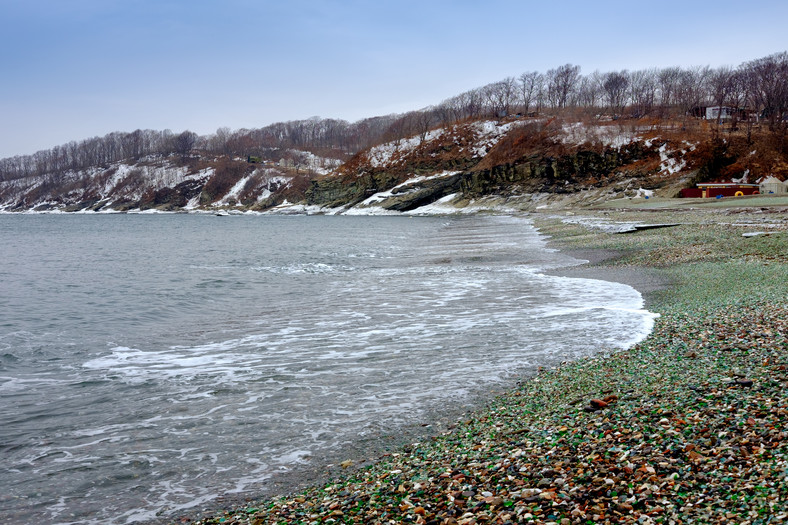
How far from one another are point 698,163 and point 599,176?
706 inches

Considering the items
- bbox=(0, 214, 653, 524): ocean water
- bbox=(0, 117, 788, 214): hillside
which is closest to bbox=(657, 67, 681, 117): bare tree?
bbox=(0, 117, 788, 214): hillside

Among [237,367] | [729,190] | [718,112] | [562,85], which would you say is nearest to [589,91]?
[562,85]

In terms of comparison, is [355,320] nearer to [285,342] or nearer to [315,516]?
[285,342]

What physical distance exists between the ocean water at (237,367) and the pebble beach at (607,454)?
919 millimetres

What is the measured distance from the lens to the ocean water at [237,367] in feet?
22.1

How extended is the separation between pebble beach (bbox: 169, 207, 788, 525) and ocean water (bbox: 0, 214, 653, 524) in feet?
3.02

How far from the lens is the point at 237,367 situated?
11.3 meters

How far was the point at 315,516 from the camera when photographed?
17.3 ft

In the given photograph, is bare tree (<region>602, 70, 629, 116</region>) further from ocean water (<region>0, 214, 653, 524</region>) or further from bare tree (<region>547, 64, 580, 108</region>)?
ocean water (<region>0, 214, 653, 524</region>)

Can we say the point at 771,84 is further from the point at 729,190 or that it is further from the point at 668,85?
the point at 729,190

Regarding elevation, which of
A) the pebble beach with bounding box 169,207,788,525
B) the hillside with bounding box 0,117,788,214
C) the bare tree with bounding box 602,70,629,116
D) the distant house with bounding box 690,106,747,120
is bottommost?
the pebble beach with bounding box 169,207,788,525

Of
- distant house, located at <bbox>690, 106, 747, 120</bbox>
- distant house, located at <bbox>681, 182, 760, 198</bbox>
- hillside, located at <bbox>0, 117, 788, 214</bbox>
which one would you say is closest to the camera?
distant house, located at <bbox>681, 182, 760, 198</bbox>

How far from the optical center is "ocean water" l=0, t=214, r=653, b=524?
6.73 m

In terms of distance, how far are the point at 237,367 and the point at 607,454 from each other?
318 inches
